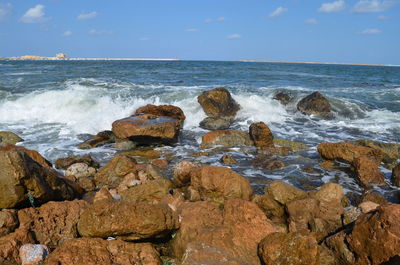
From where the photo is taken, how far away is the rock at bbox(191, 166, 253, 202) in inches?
188

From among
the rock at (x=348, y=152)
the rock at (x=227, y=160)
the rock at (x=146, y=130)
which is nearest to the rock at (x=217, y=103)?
the rock at (x=146, y=130)

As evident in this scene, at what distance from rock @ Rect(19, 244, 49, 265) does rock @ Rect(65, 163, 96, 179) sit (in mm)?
2811

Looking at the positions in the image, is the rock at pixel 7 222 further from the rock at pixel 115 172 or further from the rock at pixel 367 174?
the rock at pixel 367 174

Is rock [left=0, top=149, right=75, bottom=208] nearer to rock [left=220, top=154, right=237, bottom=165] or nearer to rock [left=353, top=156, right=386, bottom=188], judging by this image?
rock [left=220, top=154, right=237, bottom=165]

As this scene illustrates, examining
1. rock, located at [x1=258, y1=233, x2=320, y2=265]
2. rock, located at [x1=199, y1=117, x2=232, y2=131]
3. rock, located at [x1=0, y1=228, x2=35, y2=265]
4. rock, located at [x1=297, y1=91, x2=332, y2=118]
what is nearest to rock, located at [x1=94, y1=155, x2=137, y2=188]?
rock, located at [x1=0, y1=228, x2=35, y2=265]

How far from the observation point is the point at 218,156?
7.52 meters

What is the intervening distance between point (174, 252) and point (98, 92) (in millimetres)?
12915

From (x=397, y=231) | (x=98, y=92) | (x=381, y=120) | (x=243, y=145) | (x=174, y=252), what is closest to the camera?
(x=397, y=231)

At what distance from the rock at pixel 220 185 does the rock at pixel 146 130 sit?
3.31 m

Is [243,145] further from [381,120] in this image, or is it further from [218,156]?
[381,120]

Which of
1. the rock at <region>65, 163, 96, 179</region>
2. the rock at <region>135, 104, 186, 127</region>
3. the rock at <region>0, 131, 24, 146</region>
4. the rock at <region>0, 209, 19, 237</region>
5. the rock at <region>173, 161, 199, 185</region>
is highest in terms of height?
the rock at <region>135, 104, 186, 127</region>

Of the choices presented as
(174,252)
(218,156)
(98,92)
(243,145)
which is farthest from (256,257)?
(98,92)

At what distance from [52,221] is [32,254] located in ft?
2.04

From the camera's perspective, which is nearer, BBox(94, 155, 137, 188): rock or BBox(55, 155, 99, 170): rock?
BBox(94, 155, 137, 188): rock
